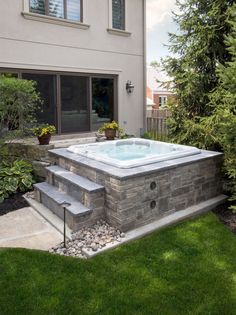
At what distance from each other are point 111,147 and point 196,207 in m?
3.08

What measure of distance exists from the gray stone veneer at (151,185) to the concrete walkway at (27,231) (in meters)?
0.98

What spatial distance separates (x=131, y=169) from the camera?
501cm

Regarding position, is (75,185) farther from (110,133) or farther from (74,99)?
(74,99)

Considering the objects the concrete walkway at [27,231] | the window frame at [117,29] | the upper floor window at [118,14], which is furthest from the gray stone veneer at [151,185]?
the upper floor window at [118,14]

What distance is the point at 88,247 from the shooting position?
441 cm

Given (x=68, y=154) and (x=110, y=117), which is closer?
(x=68, y=154)

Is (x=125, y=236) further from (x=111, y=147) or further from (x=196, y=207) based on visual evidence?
(x=111, y=147)

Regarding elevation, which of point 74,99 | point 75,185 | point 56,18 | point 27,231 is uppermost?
point 56,18

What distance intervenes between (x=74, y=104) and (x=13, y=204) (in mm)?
5037

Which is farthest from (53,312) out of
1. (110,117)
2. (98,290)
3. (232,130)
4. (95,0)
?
(95,0)

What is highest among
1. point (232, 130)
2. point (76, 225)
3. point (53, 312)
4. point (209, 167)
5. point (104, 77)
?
point (104, 77)

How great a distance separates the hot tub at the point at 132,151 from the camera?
18.0 feet

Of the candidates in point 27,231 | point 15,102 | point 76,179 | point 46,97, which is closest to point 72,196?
point 76,179

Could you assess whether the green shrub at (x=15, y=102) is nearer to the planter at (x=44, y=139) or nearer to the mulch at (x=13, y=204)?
the planter at (x=44, y=139)
